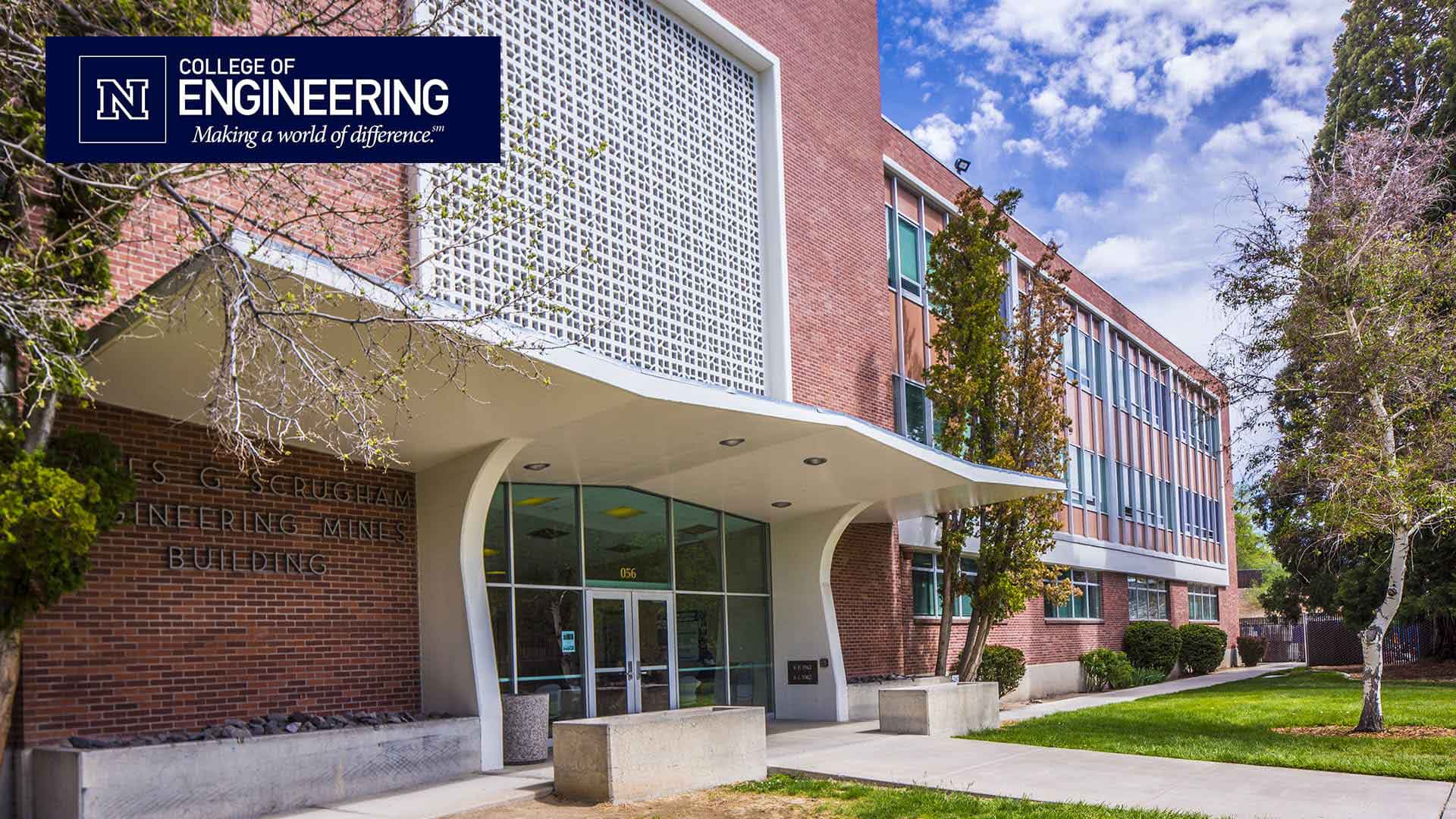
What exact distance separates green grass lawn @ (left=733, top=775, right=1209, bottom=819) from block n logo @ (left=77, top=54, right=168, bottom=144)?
7416mm

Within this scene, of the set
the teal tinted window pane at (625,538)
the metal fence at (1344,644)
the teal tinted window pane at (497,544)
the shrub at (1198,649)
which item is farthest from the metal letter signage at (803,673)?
the metal fence at (1344,644)

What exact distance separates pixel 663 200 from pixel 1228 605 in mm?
38681

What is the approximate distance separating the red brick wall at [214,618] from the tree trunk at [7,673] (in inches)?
49.7

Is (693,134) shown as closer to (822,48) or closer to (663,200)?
(663,200)

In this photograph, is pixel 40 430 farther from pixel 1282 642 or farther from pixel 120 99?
pixel 1282 642

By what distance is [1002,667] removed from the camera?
23.9 metres

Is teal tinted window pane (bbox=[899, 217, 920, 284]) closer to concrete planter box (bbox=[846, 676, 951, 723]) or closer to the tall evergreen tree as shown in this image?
concrete planter box (bbox=[846, 676, 951, 723])

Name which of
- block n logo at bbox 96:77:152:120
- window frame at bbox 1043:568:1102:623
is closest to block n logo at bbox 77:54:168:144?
block n logo at bbox 96:77:152:120

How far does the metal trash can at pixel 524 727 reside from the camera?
14.0 metres

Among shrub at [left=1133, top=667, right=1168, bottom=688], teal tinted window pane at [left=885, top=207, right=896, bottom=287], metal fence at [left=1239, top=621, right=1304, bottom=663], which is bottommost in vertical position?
metal fence at [left=1239, top=621, right=1304, bottom=663]

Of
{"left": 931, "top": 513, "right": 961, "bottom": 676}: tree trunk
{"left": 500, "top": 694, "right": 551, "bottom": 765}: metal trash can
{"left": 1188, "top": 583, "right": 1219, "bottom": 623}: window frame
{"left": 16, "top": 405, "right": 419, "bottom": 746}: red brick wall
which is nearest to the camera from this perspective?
{"left": 16, "top": 405, "right": 419, "bottom": 746}: red brick wall

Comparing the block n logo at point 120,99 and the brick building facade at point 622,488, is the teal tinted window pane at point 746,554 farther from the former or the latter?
the block n logo at point 120,99

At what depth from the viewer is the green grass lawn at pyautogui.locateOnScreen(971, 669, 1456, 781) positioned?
13.3 metres

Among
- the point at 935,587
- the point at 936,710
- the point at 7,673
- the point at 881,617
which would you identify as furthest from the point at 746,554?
the point at 7,673
